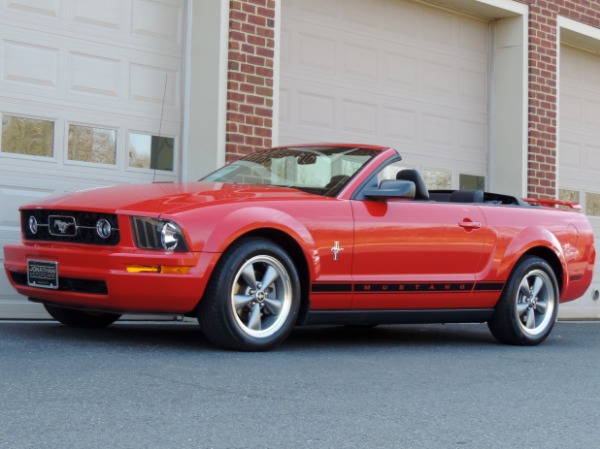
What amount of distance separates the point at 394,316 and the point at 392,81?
5.49 meters

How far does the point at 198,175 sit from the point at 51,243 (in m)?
3.46

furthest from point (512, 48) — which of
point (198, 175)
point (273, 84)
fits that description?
point (198, 175)

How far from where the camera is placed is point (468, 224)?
25.8 feet

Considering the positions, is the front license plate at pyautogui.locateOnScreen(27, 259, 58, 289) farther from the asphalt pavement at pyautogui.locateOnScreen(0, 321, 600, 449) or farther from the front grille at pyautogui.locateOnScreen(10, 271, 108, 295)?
the asphalt pavement at pyautogui.locateOnScreen(0, 321, 600, 449)

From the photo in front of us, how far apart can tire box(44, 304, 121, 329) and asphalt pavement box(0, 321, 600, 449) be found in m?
0.10

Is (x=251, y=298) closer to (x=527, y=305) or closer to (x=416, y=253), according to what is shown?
(x=416, y=253)

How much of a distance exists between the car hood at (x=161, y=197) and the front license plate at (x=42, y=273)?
34 centimetres

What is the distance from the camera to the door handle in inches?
309

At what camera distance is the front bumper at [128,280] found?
622cm

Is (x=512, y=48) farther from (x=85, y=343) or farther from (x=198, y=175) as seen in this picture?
(x=85, y=343)

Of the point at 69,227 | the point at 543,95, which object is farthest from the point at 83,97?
the point at 543,95

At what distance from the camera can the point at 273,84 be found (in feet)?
34.5

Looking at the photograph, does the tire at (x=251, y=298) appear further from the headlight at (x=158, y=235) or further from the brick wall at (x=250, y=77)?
the brick wall at (x=250, y=77)

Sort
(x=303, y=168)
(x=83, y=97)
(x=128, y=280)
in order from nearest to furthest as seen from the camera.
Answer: (x=128, y=280) < (x=303, y=168) < (x=83, y=97)
